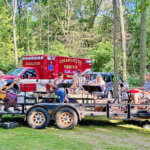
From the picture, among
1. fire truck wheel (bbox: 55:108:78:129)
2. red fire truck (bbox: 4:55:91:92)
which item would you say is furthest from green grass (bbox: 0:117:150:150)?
red fire truck (bbox: 4:55:91:92)

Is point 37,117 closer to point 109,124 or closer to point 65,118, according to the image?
point 65,118

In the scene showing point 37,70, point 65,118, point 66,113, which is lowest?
point 65,118

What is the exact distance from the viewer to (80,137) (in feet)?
22.1

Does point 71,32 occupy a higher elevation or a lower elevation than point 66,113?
higher

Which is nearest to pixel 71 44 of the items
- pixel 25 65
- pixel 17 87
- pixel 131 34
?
pixel 131 34

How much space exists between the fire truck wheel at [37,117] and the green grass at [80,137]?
A: 0.65 ft

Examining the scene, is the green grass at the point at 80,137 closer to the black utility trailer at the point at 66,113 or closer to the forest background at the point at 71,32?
the black utility trailer at the point at 66,113

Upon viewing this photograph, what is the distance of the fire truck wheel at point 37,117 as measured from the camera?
7.66 m

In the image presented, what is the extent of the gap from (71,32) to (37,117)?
2355 cm

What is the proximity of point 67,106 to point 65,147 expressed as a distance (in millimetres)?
2097

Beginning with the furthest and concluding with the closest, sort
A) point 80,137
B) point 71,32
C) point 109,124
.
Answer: point 71,32 → point 109,124 → point 80,137

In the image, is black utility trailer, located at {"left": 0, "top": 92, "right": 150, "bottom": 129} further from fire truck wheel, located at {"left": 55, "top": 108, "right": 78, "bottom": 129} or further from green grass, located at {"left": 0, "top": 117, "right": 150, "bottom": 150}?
green grass, located at {"left": 0, "top": 117, "right": 150, "bottom": 150}

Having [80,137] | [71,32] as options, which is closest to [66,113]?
[80,137]

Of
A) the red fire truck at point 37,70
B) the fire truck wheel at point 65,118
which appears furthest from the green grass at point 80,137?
the red fire truck at point 37,70
